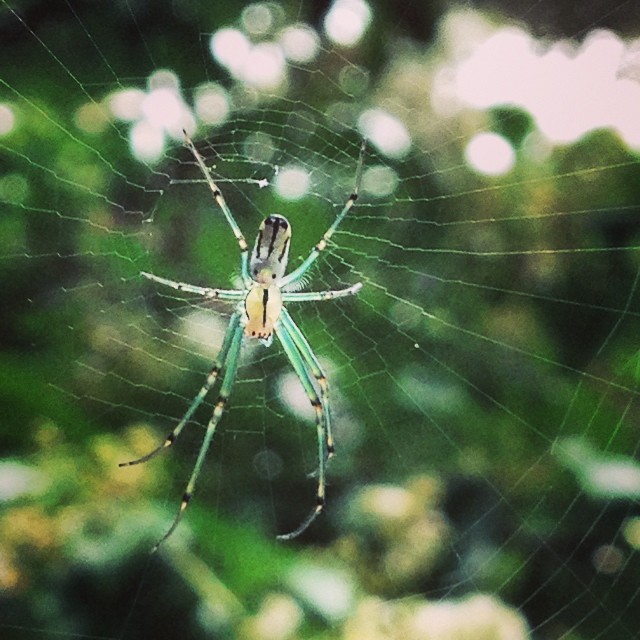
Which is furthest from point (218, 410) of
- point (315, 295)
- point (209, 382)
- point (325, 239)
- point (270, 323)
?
point (325, 239)

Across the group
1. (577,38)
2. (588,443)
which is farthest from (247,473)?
(577,38)

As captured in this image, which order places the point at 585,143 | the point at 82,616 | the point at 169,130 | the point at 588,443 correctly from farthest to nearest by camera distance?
the point at 169,130 < the point at 585,143 < the point at 588,443 < the point at 82,616

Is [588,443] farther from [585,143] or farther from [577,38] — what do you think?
[577,38]

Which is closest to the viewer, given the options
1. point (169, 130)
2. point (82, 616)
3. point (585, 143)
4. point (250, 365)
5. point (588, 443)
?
point (82, 616)

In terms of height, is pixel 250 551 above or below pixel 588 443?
below

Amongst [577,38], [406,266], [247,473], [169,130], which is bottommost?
[247,473]

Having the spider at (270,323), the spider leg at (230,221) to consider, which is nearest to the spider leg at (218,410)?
the spider at (270,323)
